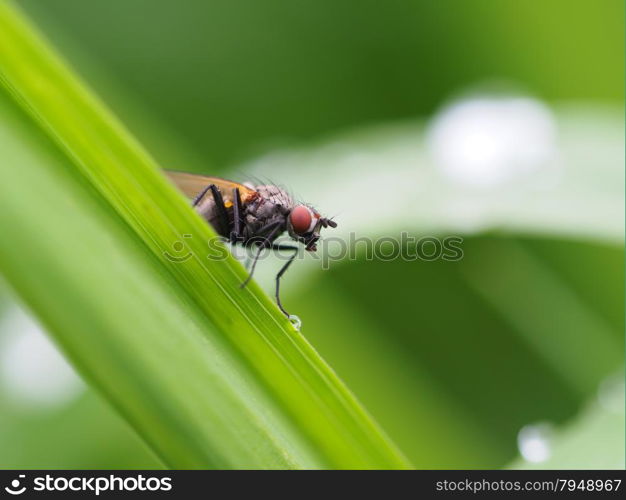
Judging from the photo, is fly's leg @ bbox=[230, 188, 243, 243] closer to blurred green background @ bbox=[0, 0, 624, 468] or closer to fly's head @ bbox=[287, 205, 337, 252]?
fly's head @ bbox=[287, 205, 337, 252]

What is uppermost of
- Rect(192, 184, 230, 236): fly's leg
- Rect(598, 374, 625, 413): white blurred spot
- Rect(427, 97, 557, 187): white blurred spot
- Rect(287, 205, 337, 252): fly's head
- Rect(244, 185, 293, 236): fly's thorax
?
Rect(192, 184, 230, 236): fly's leg

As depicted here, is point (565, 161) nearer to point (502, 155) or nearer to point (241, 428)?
point (502, 155)
